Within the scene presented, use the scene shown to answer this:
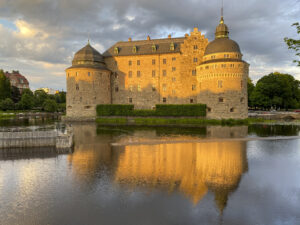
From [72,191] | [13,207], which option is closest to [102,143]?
[72,191]

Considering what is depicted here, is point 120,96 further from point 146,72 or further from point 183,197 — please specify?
point 183,197

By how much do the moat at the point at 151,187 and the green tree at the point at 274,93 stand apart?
5003 centimetres

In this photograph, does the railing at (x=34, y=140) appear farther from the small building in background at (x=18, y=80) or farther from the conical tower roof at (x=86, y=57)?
the small building in background at (x=18, y=80)

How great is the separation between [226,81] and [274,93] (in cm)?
2962

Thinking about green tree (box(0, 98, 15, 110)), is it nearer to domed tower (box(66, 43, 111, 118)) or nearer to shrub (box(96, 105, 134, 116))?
domed tower (box(66, 43, 111, 118))

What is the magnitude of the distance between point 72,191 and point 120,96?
43.5m

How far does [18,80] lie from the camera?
102m

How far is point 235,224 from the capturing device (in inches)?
287

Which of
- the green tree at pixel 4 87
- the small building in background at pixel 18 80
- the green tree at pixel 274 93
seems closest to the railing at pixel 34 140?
the green tree at pixel 274 93

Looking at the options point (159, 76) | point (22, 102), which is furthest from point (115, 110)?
point (22, 102)

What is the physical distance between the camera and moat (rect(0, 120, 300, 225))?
7.81 m

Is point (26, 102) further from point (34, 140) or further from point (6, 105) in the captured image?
point (34, 140)

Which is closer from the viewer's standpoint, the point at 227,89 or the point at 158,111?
the point at 227,89

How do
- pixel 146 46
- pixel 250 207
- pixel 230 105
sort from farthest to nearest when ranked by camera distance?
1. pixel 146 46
2. pixel 230 105
3. pixel 250 207
